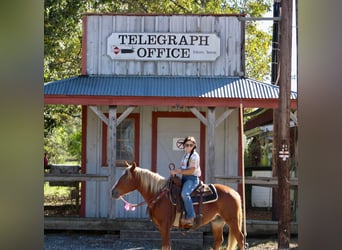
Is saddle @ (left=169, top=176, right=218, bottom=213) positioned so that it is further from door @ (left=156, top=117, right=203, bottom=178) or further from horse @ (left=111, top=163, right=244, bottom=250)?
door @ (left=156, top=117, right=203, bottom=178)

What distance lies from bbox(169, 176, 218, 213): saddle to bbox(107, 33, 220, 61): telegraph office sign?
4501mm

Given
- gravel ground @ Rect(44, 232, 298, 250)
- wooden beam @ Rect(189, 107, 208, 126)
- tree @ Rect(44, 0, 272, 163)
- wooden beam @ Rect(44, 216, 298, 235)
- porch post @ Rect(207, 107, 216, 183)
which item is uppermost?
tree @ Rect(44, 0, 272, 163)

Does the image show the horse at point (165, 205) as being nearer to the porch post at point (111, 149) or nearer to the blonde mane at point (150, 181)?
the blonde mane at point (150, 181)

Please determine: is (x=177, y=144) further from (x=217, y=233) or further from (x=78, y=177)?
(x=217, y=233)

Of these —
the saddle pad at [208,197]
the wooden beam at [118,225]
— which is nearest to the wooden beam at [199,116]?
the wooden beam at [118,225]

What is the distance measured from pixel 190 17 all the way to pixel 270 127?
21.2ft

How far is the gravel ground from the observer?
10.9 metres

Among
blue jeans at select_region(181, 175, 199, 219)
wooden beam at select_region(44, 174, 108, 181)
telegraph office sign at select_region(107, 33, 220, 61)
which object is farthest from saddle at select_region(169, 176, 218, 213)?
telegraph office sign at select_region(107, 33, 220, 61)

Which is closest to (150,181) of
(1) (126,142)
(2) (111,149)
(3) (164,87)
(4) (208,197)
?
(4) (208,197)

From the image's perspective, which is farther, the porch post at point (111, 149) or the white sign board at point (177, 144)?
the white sign board at point (177, 144)

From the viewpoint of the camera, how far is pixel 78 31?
19703 mm

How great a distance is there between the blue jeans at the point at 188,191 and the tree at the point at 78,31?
35.0 ft

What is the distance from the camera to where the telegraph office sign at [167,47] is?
13039 mm
